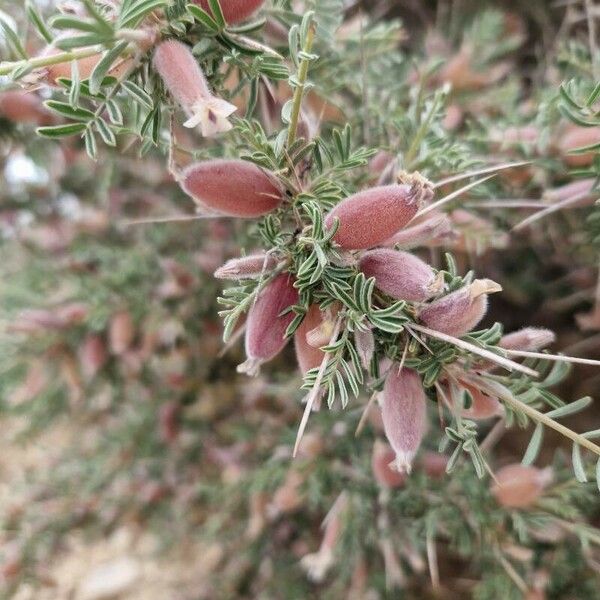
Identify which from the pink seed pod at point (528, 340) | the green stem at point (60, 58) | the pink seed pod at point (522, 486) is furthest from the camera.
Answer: the pink seed pod at point (522, 486)

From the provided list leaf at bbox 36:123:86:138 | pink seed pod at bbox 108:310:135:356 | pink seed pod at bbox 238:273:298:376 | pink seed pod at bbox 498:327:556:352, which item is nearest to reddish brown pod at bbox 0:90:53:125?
pink seed pod at bbox 108:310:135:356

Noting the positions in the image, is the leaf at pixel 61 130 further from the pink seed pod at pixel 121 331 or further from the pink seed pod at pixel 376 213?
the pink seed pod at pixel 121 331

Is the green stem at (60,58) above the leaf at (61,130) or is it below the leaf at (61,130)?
above

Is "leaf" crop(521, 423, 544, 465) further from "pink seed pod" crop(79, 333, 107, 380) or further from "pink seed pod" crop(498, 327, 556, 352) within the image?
"pink seed pod" crop(79, 333, 107, 380)

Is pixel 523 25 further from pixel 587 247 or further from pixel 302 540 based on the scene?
pixel 302 540

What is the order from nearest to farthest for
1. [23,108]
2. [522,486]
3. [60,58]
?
[60,58], [522,486], [23,108]

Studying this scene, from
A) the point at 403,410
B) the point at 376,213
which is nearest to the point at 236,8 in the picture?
the point at 376,213

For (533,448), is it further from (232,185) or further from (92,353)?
(92,353)

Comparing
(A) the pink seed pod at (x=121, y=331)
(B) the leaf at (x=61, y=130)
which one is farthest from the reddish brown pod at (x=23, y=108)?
(B) the leaf at (x=61, y=130)

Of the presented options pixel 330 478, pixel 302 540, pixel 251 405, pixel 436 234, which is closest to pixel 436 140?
pixel 436 234
